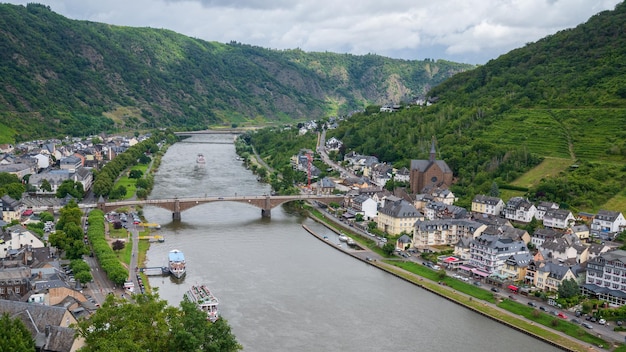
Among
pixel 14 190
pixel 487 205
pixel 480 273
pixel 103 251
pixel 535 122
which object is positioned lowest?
pixel 480 273

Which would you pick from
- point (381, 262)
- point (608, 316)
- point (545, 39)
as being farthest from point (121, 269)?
point (545, 39)

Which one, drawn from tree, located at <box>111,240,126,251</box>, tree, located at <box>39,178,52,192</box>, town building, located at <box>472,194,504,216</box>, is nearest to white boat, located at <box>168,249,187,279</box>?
tree, located at <box>111,240,126,251</box>

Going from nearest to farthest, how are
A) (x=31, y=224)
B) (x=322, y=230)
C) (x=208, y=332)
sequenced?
(x=208, y=332) → (x=31, y=224) → (x=322, y=230)

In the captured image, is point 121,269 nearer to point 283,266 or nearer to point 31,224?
point 283,266

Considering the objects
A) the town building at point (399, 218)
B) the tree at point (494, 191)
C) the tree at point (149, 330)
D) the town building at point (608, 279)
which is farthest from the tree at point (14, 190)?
the town building at point (608, 279)

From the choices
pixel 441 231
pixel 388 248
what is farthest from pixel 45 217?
pixel 441 231

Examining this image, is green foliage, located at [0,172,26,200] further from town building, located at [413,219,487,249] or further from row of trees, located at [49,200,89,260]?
town building, located at [413,219,487,249]

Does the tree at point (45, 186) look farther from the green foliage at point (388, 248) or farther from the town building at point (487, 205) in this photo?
the town building at point (487, 205)

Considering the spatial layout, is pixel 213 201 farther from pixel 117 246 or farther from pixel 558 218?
pixel 558 218
